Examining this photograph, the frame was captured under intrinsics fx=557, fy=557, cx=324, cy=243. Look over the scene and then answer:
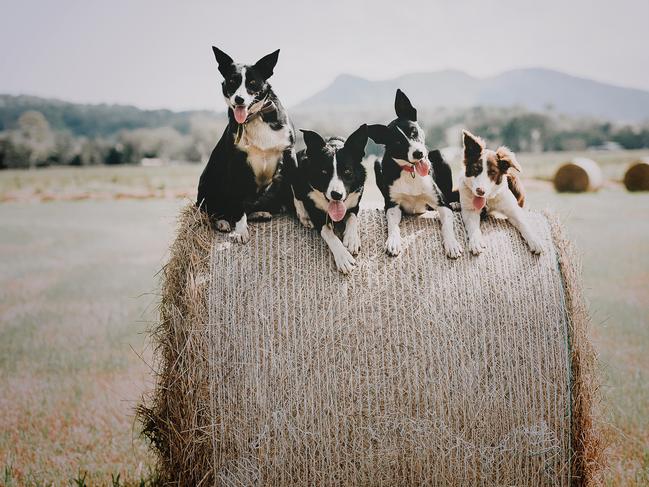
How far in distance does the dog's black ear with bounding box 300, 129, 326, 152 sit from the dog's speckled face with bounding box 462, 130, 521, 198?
0.82 m

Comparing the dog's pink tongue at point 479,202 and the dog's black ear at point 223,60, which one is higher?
the dog's black ear at point 223,60

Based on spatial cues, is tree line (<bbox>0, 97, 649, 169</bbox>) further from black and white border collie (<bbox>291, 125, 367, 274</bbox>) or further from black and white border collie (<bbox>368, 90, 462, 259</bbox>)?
black and white border collie (<bbox>291, 125, 367, 274</bbox>)

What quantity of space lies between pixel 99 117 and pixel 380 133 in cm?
1354

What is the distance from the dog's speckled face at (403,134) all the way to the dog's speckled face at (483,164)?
0.27 metres

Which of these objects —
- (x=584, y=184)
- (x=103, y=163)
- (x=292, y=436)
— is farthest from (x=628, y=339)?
(x=103, y=163)

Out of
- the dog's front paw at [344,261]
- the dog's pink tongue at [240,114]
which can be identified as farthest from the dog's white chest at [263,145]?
the dog's front paw at [344,261]

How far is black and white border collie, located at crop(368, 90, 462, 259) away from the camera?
305 cm

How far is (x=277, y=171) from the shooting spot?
330 centimetres

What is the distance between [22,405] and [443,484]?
363cm

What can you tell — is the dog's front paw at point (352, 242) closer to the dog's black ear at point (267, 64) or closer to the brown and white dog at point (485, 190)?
the brown and white dog at point (485, 190)

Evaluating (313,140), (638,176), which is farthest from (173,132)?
(313,140)

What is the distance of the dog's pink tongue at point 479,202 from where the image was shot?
126 inches

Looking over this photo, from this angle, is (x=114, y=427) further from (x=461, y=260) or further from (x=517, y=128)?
(x=517, y=128)

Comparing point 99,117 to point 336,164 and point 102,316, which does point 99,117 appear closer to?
point 102,316
